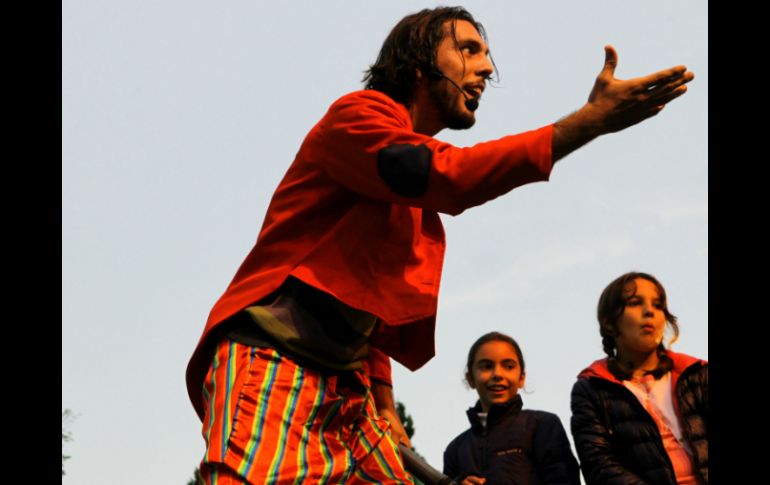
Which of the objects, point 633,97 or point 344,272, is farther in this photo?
point 344,272

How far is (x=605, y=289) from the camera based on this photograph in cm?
543

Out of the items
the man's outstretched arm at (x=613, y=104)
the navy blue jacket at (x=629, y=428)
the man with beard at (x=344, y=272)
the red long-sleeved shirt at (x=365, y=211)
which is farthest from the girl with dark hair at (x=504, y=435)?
the man's outstretched arm at (x=613, y=104)

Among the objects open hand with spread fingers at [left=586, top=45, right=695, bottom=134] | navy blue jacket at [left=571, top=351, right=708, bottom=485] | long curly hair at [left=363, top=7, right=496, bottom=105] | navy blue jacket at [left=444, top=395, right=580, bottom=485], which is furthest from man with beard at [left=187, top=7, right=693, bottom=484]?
navy blue jacket at [left=444, top=395, right=580, bottom=485]

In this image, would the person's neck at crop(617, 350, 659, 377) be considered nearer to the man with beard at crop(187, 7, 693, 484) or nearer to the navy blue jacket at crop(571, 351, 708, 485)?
the navy blue jacket at crop(571, 351, 708, 485)

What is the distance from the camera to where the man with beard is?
9.64 ft

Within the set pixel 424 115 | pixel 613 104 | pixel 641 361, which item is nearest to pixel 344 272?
pixel 424 115

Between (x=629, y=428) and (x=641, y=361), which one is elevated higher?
(x=641, y=361)

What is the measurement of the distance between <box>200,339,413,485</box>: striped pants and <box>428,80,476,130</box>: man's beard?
2.56ft

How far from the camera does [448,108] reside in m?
3.51

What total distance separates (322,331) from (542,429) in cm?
252

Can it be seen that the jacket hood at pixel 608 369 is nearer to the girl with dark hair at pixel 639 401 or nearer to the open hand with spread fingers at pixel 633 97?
the girl with dark hair at pixel 639 401

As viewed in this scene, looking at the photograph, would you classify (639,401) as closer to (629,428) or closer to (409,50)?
(629,428)

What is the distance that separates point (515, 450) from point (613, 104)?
2.80 meters
